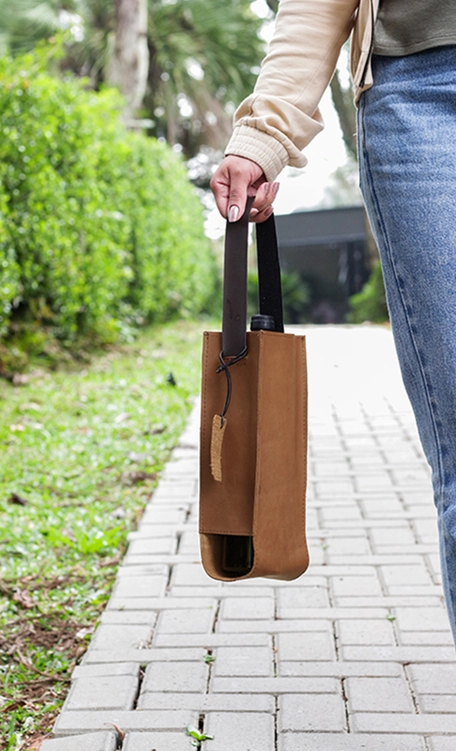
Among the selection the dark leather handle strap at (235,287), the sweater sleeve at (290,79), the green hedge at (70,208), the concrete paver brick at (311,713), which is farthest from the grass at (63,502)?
the sweater sleeve at (290,79)

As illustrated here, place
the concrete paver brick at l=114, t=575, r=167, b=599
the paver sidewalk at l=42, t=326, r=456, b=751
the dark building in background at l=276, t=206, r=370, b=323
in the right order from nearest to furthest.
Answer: the paver sidewalk at l=42, t=326, r=456, b=751
the concrete paver brick at l=114, t=575, r=167, b=599
the dark building in background at l=276, t=206, r=370, b=323

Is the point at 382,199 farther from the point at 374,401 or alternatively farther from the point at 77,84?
the point at 77,84

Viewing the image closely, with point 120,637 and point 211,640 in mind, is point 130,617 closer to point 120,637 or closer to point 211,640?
point 120,637

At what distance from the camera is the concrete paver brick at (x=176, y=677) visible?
211cm

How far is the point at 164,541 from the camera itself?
126 inches

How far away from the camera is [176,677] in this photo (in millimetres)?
2164

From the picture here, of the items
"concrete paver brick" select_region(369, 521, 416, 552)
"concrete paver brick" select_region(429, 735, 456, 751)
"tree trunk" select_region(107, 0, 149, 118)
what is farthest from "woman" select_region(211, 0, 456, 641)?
"tree trunk" select_region(107, 0, 149, 118)

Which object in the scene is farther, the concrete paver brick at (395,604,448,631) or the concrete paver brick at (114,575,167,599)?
the concrete paver brick at (114,575,167,599)

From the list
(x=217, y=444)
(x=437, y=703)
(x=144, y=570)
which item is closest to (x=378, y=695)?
(x=437, y=703)

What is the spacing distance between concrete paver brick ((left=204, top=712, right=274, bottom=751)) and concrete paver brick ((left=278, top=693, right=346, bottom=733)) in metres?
0.04

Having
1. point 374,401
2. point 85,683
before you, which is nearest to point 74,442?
point 374,401

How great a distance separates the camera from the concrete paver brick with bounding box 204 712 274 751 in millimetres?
1841

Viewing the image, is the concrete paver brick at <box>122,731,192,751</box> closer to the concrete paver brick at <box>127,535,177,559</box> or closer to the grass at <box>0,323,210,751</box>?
the grass at <box>0,323,210,751</box>

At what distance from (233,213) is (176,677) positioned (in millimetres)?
1213
